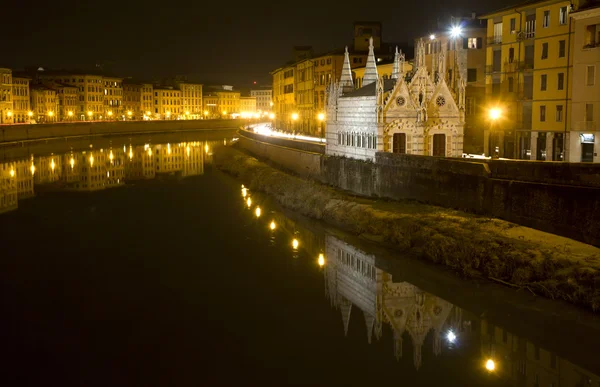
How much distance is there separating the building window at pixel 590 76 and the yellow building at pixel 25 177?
113ft

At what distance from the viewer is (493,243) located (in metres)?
23.8

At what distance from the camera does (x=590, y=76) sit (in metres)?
32.2

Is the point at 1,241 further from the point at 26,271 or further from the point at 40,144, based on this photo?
the point at 40,144

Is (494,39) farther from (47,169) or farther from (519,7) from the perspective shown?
(47,169)

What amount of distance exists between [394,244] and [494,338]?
9.50 metres

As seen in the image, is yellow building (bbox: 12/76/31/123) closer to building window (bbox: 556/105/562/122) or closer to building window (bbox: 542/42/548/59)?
building window (bbox: 542/42/548/59)

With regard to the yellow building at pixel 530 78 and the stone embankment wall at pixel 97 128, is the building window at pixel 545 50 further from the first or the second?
the stone embankment wall at pixel 97 128

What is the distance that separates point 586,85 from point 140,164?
146 feet

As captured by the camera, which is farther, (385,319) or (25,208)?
(25,208)

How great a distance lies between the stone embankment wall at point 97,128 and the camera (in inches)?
3268

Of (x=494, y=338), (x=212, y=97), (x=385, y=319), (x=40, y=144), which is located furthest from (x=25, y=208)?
(x=212, y=97)

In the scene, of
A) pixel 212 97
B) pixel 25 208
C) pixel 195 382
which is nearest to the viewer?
pixel 195 382

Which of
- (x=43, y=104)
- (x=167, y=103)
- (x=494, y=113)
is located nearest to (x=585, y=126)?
(x=494, y=113)

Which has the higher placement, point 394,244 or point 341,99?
point 341,99
